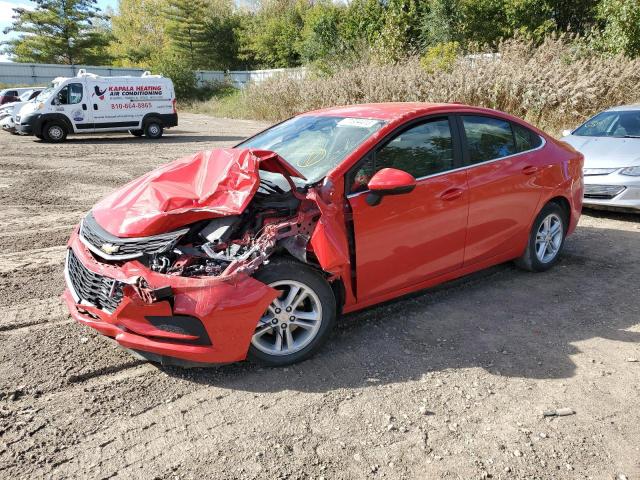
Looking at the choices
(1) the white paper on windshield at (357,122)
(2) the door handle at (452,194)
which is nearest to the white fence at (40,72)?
(1) the white paper on windshield at (357,122)

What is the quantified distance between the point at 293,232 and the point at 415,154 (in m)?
1.31

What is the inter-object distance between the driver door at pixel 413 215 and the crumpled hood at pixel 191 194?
1.93 feet

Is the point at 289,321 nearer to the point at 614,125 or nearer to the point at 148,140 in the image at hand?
the point at 614,125

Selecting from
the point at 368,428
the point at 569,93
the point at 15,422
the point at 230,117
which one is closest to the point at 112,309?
the point at 15,422

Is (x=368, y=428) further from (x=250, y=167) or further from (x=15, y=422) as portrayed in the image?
(x=15, y=422)

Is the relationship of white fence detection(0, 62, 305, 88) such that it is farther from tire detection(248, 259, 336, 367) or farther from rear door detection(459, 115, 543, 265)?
tire detection(248, 259, 336, 367)

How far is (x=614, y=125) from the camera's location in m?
8.17

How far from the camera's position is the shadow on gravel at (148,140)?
1786 cm

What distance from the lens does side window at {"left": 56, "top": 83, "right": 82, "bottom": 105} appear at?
55.7ft

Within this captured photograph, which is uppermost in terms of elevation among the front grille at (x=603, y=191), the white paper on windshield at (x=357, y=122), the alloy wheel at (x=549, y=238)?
the white paper on windshield at (x=357, y=122)

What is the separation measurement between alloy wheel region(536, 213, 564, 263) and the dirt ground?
39 cm

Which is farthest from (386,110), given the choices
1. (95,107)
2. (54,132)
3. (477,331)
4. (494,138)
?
(54,132)

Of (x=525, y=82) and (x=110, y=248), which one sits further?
(x=525, y=82)

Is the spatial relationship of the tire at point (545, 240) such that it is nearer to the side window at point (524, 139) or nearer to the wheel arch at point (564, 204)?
the wheel arch at point (564, 204)
